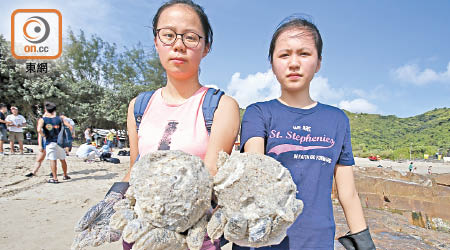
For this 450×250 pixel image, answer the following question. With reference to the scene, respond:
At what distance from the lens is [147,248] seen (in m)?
0.87

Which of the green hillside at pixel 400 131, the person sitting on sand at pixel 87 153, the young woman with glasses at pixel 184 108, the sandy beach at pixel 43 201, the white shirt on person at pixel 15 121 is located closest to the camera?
the young woman with glasses at pixel 184 108

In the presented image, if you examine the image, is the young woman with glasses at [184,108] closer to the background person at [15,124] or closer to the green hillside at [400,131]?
the background person at [15,124]

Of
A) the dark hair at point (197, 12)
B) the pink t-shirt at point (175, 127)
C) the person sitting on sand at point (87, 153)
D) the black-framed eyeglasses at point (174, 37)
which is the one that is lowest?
the person sitting on sand at point (87, 153)

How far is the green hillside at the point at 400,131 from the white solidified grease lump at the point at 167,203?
41695 millimetres

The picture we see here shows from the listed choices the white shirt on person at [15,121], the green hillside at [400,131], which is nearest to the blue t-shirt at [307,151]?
the white shirt on person at [15,121]

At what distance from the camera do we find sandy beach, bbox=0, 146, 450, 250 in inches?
144

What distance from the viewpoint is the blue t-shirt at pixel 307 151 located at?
4.62 ft

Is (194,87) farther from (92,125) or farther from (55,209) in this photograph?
(92,125)

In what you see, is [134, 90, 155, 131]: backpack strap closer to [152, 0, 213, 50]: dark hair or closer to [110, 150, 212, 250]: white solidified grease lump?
[152, 0, 213, 50]: dark hair

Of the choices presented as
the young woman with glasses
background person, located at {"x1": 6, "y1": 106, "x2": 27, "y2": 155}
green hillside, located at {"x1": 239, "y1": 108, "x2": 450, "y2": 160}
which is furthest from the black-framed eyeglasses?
green hillside, located at {"x1": 239, "y1": 108, "x2": 450, "y2": 160}

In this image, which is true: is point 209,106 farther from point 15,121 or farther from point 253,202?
point 15,121

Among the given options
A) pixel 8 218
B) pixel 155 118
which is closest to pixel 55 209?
pixel 8 218

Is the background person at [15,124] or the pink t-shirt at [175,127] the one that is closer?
the pink t-shirt at [175,127]

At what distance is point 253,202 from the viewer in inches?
35.2
